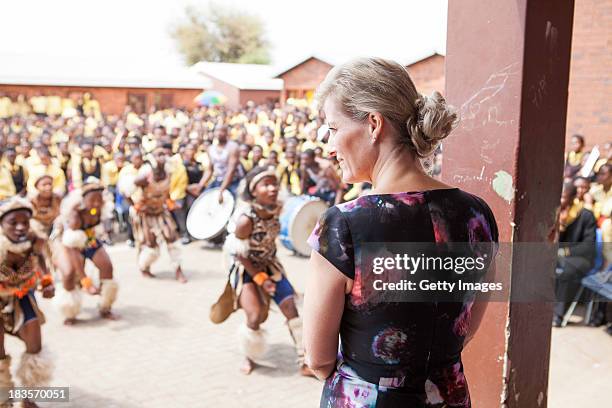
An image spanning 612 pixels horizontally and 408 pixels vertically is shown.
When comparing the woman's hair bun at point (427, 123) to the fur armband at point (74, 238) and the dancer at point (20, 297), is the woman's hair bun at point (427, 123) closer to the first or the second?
the dancer at point (20, 297)

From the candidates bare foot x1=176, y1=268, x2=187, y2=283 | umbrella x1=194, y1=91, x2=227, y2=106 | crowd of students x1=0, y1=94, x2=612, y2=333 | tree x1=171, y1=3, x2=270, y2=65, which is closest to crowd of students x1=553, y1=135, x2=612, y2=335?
crowd of students x1=0, y1=94, x2=612, y2=333

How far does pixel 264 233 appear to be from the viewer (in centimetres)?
529

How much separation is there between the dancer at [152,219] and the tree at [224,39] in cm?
5637

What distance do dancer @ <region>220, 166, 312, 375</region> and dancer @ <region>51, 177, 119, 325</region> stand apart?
199cm

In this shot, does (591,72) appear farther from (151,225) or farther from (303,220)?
(151,225)

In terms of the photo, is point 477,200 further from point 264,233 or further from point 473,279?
point 264,233

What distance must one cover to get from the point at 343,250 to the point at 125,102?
29154 mm

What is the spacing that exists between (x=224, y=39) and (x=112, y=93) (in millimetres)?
36971

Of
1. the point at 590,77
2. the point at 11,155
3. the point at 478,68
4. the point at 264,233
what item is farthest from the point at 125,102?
the point at 478,68

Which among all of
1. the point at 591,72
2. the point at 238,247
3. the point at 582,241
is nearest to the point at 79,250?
the point at 238,247

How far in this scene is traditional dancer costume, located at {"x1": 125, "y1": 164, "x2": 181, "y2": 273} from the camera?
8.18m

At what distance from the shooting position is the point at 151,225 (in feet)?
26.9

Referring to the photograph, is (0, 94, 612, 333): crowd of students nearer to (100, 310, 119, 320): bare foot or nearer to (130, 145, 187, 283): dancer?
(130, 145, 187, 283): dancer

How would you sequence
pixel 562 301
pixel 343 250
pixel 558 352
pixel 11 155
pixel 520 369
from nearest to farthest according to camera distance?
pixel 343 250 < pixel 520 369 < pixel 558 352 < pixel 562 301 < pixel 11 155
